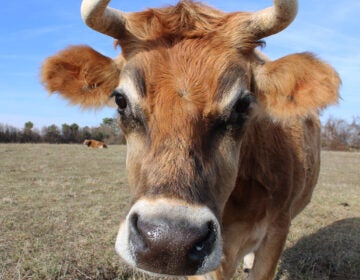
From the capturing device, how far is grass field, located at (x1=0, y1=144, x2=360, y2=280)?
428 centimetres

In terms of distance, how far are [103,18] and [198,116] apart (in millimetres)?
1173

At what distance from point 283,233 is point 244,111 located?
1.77 metres

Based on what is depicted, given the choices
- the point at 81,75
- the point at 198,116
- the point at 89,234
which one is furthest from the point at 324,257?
the point at 81,75

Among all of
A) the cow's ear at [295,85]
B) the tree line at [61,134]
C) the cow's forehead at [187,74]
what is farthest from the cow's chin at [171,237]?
the tree line at [61,134]

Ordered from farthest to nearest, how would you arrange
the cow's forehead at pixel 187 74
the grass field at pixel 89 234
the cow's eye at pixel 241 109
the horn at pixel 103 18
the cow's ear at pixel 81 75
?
the grass field at pixel 89 234
the cow's ear at pixel 81 75
the horn at pixel 103 18
the cow's eye at pixel 241 109
the cow's forehead at pixel 187 74

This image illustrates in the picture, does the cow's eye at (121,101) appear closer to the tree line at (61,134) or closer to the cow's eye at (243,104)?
the cow's eye at (243,104)

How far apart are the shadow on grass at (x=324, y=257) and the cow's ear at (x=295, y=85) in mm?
2515

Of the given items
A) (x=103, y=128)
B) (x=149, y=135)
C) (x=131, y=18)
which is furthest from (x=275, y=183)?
(x=103, y=128)

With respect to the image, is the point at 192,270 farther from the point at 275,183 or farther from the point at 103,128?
the point at 103,128

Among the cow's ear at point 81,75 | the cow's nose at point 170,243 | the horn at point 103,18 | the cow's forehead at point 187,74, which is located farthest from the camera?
the cow's ear at point 81,75

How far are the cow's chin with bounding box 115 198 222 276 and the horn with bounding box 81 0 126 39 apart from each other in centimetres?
154

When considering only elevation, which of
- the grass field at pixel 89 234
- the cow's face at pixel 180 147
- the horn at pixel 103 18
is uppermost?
the horn at pixel 103 18

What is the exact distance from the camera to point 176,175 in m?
2.17

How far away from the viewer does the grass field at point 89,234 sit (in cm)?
428
